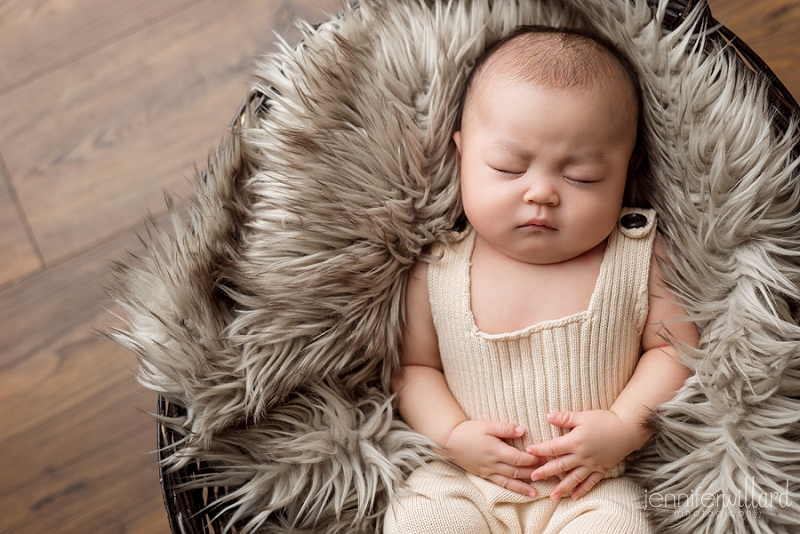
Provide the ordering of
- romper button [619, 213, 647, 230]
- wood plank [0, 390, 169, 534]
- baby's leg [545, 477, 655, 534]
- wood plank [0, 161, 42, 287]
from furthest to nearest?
wood plank [0, 161, 42, 287]
wood plank [0, 390, 169, 534]
romper button [619, 213, 647, 230]
baby's leg [545, 477, 655, 534]

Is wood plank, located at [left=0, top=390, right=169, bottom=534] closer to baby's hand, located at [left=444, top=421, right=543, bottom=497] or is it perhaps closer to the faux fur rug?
the faux fur rug

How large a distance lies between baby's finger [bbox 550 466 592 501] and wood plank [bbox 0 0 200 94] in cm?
134

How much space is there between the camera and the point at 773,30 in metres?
1.46

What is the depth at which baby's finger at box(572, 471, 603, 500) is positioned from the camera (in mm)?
1054

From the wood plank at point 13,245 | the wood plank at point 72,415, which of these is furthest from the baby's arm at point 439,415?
the wood plank at point 13,245

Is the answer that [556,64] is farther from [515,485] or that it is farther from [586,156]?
[515,485]

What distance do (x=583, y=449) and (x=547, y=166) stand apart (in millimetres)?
431

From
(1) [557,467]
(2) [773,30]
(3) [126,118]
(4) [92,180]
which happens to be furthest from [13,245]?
(2) [773,30]

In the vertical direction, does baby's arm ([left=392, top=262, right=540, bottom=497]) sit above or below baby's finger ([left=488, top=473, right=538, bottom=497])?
above

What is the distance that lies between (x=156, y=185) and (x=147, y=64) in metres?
0.30

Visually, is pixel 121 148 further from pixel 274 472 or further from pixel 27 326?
pixel 274 472

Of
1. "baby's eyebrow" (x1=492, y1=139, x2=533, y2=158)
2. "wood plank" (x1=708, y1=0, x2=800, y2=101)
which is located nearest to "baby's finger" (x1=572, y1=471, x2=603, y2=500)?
"baby's eyebrow" (x1=492, y1=139, x2=533, y2=158)

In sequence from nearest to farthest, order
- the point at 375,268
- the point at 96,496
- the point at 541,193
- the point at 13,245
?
the point at 541,193, the point at 375,268, the point at 96,496, the point at 13,245

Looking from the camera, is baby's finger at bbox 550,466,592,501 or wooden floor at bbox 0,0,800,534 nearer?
baby's finger at bbox 550,466,592,501
